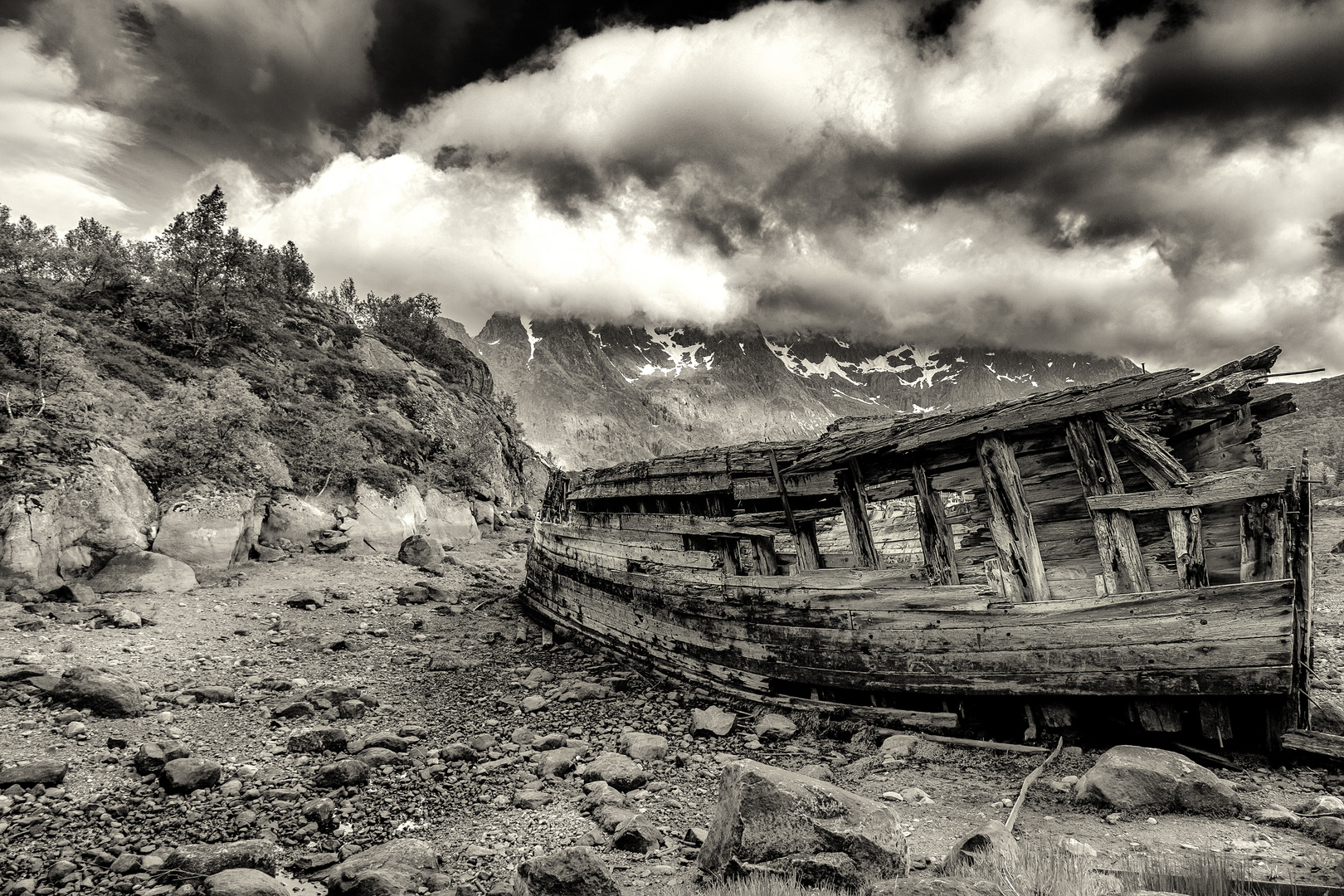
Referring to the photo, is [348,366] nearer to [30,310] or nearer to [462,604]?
[30,310]

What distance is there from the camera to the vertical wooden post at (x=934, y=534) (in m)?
7.05

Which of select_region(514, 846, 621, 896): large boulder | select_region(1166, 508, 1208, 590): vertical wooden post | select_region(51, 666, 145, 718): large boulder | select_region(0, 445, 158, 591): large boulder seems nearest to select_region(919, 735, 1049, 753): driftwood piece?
select_region(1166, 508, 1208, 590): vertical wooden post

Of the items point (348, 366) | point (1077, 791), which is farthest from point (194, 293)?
point (1077, 791)

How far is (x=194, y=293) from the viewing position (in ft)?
100

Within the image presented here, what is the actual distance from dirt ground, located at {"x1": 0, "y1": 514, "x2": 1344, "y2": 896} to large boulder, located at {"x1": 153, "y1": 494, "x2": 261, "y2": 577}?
3.55 m

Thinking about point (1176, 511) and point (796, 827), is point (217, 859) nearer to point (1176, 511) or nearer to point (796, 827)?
point (796, 827)

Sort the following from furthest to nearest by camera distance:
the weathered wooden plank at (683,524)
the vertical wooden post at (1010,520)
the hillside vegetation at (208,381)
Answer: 1. the hillside vegetation at (208,381)
2. the weathered wooden plank at (683,524)
3. the vertical wooden post at (1010,520)

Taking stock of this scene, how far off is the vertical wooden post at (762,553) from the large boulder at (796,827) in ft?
14.9

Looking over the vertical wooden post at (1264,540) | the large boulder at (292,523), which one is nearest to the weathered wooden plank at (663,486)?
the vertical wooden post at (1264,540)

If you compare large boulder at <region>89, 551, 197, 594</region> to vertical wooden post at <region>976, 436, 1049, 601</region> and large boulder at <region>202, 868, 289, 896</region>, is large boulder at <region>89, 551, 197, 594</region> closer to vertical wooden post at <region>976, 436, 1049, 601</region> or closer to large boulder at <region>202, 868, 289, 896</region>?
large boulder at <region>202, 868, 289, 896</region>

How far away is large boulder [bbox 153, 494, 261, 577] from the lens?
48.3 feet

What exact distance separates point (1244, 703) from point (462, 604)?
14.6 meters

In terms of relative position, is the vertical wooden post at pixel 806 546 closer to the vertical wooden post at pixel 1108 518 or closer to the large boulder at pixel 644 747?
the large boulder at pixel 644 747

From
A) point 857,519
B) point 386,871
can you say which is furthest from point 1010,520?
point 386,871
